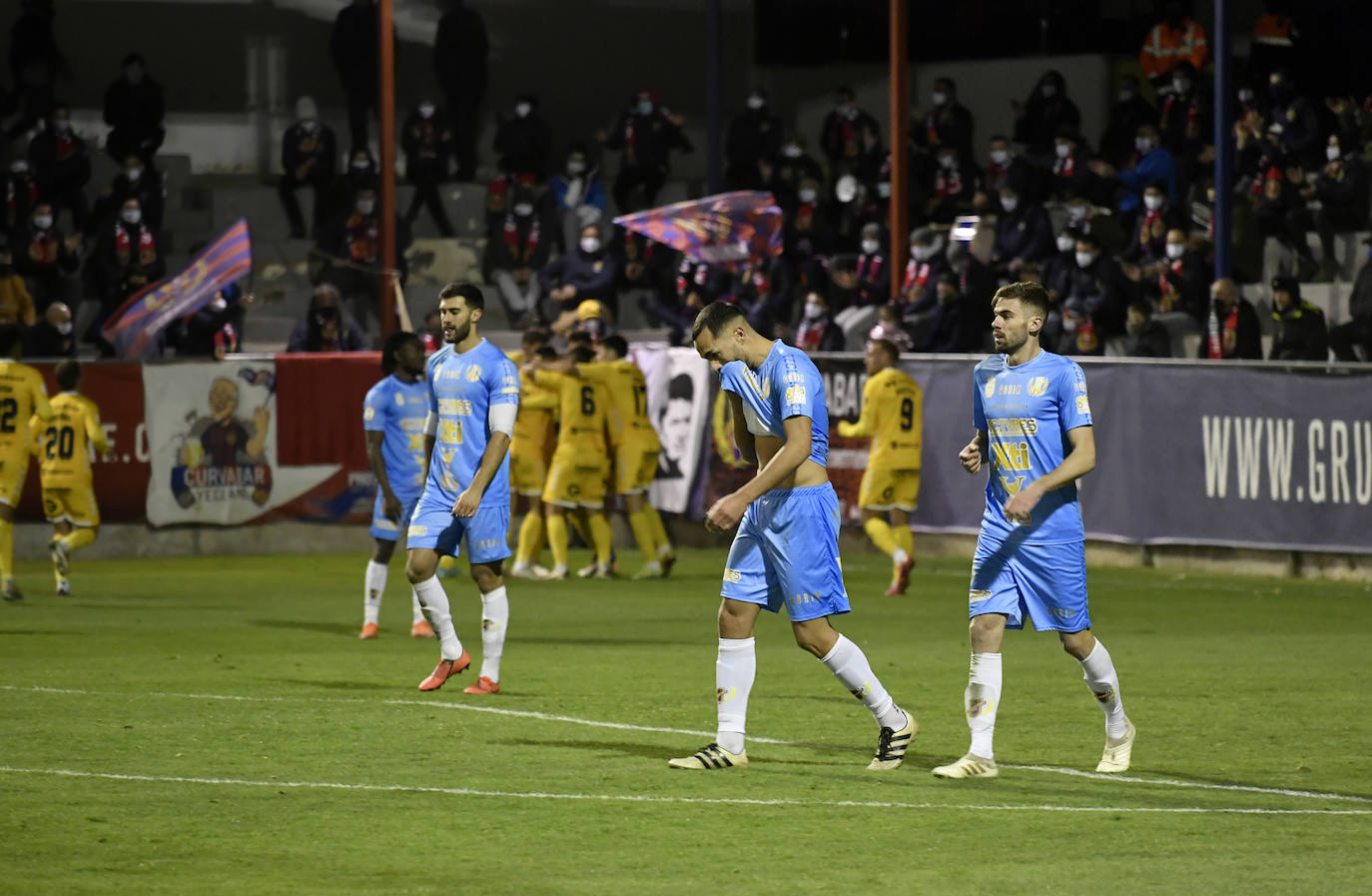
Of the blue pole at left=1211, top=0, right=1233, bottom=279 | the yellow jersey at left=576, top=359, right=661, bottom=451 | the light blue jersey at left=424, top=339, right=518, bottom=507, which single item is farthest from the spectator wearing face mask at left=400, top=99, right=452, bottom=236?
the light blue jersey at left=424, top=339, right=518, bottom=507

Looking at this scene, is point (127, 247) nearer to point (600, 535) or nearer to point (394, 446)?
point (600, 535)

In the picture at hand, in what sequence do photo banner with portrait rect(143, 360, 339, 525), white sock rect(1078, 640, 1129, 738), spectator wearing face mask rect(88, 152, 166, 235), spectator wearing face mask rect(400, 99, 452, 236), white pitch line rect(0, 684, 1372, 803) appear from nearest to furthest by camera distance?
white pitch line rect(0, 684, 1372, 803)
white sock rect(1078, 640, 1129, 738)
photo banner with portrait rect(143, 360, 339, 525)
spectator wearing face mask rect(88, 152, 166, 235)
spectator wearing face mask rect(400, 99, 452, 236)

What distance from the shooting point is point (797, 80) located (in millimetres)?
37719

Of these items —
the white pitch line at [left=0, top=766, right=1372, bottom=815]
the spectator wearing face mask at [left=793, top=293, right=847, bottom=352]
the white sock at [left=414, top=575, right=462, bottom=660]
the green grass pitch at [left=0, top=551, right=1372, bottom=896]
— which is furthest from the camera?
the spectator wearing face mask at [left=793, top=293, right=847, bottom=352]

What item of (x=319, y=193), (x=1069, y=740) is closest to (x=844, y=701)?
(x=1069, y=740)

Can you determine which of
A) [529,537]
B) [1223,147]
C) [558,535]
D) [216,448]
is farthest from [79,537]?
[1223,147]

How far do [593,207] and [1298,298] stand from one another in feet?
42.8

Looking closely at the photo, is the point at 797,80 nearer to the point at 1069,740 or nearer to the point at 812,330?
the point at 812,330

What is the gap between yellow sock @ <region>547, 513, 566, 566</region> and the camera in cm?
2169

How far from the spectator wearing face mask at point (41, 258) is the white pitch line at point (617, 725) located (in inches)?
639

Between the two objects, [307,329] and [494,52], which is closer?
[307,329]

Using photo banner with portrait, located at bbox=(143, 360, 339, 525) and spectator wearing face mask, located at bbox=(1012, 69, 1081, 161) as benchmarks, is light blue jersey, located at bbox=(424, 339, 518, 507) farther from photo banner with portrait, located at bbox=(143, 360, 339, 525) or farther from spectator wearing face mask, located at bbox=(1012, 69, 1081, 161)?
spectator wearing face mask, located at bbox=(1012, 69, 1081, 161)

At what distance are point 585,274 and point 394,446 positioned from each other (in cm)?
1368

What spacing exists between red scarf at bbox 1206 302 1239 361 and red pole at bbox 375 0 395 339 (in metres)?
9.50
